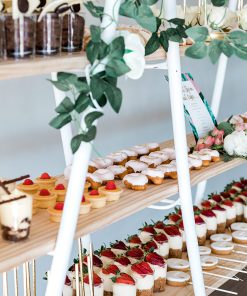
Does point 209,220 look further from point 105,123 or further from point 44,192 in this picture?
point 44,192

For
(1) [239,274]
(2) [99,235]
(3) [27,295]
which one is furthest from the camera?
(2) [99,235]

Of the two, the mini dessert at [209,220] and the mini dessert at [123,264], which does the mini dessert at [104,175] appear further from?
the mini dessert at [209,220]

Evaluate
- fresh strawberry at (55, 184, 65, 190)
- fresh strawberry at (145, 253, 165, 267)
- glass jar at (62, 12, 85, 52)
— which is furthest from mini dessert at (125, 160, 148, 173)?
glass jar at (62, 12, 85, 52)

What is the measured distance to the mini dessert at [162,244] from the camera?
2940 millimetres

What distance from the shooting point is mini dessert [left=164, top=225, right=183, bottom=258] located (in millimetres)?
3016

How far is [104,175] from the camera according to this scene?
2.43 m

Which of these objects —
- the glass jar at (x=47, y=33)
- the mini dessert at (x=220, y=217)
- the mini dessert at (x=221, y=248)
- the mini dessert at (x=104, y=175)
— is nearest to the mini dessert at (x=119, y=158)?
the mini dessert at (x=104, y=175)

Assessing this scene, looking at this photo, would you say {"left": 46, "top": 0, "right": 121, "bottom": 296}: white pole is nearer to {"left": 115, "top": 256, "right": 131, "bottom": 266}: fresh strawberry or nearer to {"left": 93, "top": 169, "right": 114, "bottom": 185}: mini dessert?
{"left": 93, "top": 169, "right": 114, "bottom": 185}: mini dessert

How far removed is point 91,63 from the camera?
166 centimetres

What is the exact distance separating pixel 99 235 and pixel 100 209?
2.21 m

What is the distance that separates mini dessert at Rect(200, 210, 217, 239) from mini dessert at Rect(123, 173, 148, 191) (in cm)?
104

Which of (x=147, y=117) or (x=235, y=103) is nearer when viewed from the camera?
(x=147, y=117)

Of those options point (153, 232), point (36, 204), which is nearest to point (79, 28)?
point (36, 204)

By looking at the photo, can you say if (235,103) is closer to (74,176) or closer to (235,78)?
(235,78)
